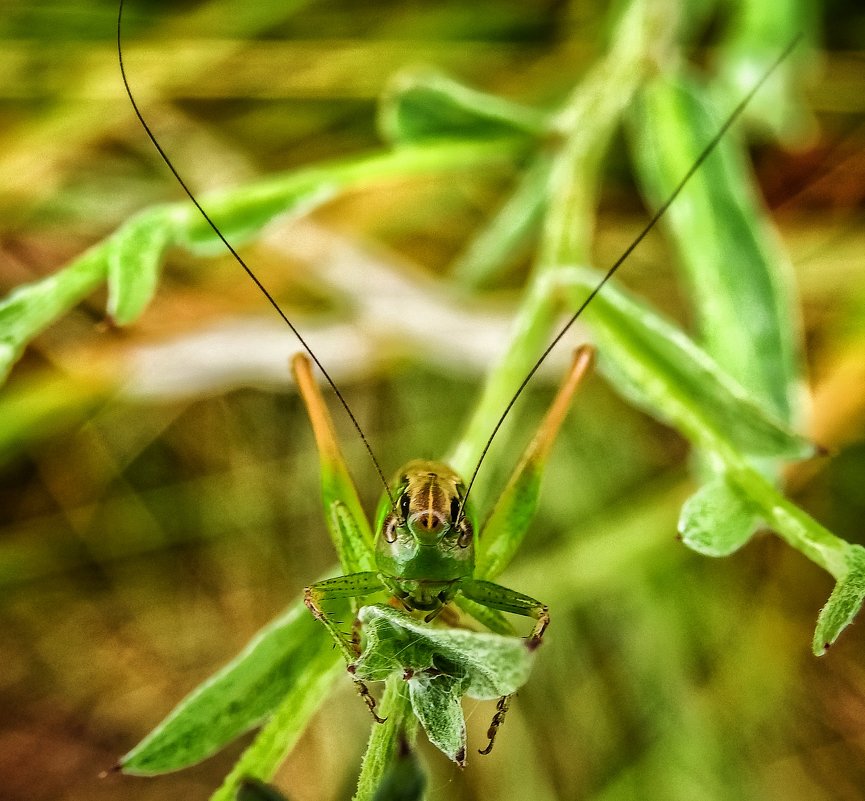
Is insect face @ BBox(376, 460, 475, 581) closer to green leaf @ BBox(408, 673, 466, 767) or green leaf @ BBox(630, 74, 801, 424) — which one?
green leaf @ BBox(408, 673, 466, 767)

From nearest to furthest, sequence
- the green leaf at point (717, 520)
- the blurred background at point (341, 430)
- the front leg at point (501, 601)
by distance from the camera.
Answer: the front leg at point (501, 601), the green leaf at point (717, 520), the blurred background at point (341, 430)

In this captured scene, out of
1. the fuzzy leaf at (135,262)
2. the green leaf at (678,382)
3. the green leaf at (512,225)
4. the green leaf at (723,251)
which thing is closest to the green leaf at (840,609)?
the green leaf at (678,382)

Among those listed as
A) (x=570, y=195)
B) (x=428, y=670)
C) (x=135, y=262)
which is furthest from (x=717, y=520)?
(x=135, y=262)

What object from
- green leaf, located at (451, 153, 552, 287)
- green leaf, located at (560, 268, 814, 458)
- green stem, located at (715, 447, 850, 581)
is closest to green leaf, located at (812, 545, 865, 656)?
green stem, located at (715, 447, 850, 581)

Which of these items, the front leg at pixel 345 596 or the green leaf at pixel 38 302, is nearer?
the front leg at pixel 345 596

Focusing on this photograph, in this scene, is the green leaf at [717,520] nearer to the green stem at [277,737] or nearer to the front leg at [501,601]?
the front leg at [501,601]

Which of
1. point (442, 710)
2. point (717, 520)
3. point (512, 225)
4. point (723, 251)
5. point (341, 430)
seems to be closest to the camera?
point (442, 710)

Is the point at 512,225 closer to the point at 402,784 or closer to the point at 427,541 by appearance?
Result: the point at 427,541
